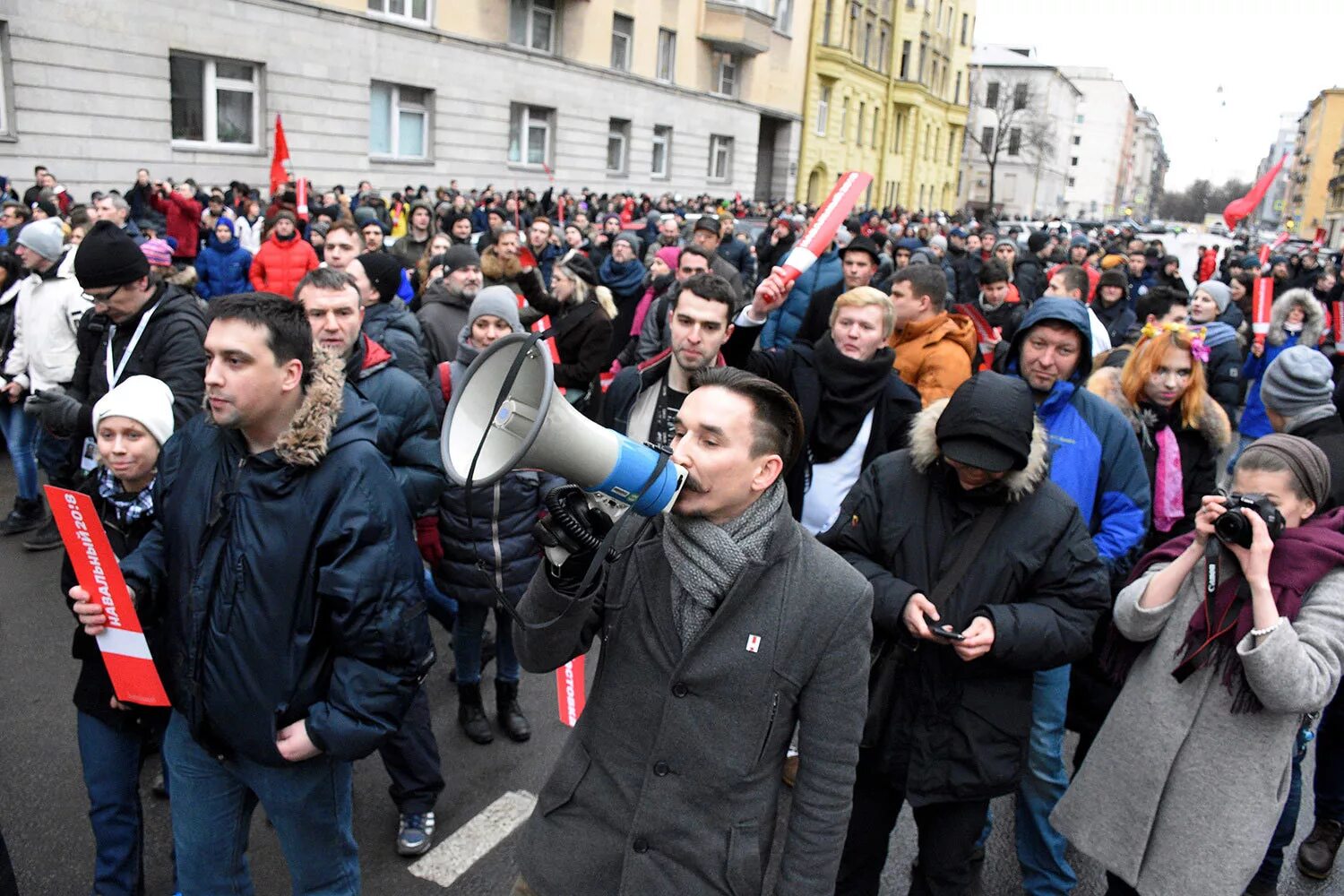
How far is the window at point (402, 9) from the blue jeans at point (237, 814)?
22544 millimetres

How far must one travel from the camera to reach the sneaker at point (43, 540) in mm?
6113

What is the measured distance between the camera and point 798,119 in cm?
3994

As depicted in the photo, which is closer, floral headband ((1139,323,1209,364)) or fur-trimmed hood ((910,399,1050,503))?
fur-trimmed hood ((910,399,1050,503))

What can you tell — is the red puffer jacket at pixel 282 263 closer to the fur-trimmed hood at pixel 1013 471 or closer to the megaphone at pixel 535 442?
the fur-trimmed hood at pixel 1013 471

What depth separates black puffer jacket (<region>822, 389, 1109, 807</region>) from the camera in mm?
2729

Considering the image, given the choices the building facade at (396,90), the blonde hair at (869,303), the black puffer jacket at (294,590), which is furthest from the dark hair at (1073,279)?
the building facade at (396,90)

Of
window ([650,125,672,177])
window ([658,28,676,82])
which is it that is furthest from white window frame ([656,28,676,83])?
window ([650,125,672,177])

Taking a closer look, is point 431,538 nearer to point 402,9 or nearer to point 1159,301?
point 1159,301

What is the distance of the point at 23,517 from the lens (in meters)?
6.42

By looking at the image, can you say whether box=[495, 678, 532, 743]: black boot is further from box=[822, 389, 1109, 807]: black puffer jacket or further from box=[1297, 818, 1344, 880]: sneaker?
box=[1297, 818, 1344, 880]: sneaker

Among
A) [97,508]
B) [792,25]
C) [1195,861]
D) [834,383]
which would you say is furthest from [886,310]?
[792,25]

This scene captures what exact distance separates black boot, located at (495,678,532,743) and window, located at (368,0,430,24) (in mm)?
21167

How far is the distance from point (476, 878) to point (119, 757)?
4.13 feet

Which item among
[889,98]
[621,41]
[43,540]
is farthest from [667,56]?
[43,540]
